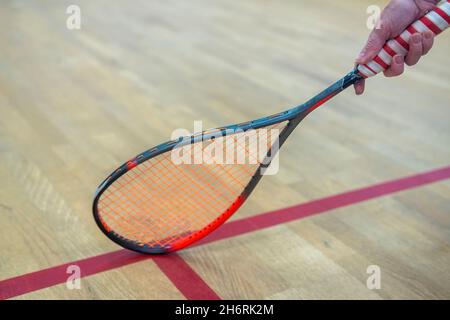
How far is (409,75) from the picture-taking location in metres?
2.91

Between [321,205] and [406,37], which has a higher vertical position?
[406,37]

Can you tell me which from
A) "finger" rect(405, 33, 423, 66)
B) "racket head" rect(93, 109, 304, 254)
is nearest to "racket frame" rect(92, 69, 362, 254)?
"racket head" rect(93, 109, 304, 254)

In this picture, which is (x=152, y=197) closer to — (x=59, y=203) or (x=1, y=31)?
(x=59, y=203)

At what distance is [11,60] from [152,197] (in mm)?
1528

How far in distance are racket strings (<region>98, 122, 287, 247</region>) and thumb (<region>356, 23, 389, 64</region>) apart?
259mm

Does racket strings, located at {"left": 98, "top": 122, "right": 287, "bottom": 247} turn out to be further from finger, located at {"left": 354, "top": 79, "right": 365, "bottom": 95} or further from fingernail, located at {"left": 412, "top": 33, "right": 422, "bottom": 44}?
fingernail, located at {"left": 412, "top": 33, "right": 422, "bottom": 44}

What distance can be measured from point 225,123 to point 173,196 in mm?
618

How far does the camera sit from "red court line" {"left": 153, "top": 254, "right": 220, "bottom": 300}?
1.42m

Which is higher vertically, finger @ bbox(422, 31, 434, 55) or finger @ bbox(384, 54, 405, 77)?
finger @ bbox(422, 31, 434, 55)

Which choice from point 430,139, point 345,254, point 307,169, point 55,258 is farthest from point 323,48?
point 55,258

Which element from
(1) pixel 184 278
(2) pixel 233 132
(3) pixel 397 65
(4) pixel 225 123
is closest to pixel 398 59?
(3) pixel 397 65

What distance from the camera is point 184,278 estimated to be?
1.48 meters

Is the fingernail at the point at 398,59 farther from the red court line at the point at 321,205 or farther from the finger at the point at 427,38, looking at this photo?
the red court line at the point at 321,205

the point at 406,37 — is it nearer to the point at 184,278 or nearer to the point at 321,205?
the point at 321,205
